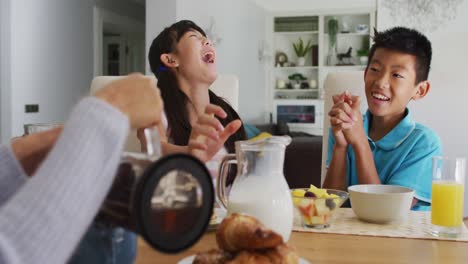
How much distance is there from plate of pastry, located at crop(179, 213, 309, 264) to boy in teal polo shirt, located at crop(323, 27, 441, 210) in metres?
0.78

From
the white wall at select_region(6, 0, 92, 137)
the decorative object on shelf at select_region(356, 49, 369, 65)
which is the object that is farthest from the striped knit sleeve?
the decorative object on shelf at select_region(356, 49, 369, 65)

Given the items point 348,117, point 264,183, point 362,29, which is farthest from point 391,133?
point 362,29

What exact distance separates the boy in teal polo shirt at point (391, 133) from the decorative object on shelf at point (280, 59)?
6.33 metres

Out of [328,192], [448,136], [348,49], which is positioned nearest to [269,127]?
[348,49]

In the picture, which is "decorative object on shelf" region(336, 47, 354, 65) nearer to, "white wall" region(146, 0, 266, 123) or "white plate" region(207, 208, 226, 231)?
"white wall" region(146, 0, 266, 123)

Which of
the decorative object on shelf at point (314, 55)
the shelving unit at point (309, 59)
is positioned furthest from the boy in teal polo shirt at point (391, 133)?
the decorative object on shelf at point (314, 55)

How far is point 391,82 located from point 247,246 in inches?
40.0

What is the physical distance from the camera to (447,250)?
88 cm

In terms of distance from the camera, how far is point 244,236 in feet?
2.11

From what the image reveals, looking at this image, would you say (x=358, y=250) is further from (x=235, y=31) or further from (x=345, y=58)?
(x=345, y=58)

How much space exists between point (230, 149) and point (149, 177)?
125 centimetres

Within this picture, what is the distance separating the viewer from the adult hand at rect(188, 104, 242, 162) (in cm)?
103

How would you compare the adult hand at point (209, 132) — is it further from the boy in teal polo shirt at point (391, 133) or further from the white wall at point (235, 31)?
the white wall at point (235, 31)

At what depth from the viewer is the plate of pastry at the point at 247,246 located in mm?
625
